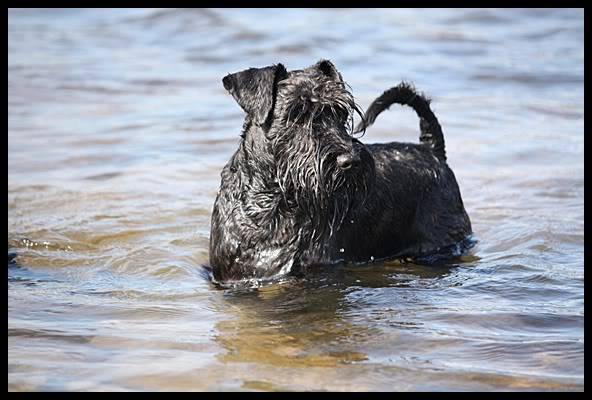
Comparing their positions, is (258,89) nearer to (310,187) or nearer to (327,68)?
(327,68)

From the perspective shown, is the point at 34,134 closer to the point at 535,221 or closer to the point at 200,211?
the point at 200,211

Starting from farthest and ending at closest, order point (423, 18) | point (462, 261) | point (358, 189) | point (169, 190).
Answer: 1. point (423, 18)
2. point (169, 190)
3. point (462, 261)
4. point (358, 189)

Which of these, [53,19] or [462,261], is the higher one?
[53,19]

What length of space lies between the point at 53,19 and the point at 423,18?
7.08 metres

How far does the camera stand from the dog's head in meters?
6.32

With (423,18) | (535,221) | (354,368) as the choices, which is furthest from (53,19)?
(354,368)

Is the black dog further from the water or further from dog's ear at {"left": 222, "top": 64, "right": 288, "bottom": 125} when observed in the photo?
the water

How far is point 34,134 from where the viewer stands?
39.8 feet

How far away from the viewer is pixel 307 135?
250 inches

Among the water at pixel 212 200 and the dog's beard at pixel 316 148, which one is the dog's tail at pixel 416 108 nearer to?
the water at pixel 212 200

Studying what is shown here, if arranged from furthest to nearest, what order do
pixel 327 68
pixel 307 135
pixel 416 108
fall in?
pixel 416 108 → pixel 327 68 → pixel 307 135

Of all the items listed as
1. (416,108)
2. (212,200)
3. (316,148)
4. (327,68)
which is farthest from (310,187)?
(212,200)

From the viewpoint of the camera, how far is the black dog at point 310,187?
6398mm

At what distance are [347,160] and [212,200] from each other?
3.64 m
